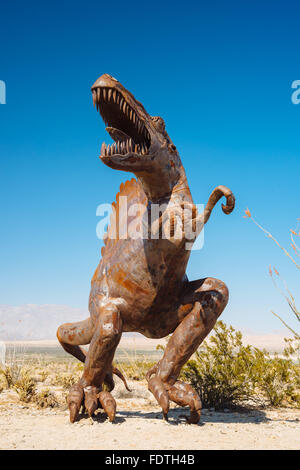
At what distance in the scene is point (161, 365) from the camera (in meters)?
4.46

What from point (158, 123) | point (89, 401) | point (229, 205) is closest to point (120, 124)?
point (158, 123)

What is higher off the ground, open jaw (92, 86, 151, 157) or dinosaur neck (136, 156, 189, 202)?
open jaw (92, 86, 151, 157)

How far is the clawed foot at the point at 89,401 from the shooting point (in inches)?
176

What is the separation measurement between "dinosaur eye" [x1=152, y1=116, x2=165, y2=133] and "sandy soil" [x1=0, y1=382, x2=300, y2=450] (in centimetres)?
281

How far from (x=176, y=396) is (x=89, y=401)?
3.00ft

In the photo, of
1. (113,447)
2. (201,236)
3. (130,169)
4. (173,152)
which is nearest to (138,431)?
(113,447)

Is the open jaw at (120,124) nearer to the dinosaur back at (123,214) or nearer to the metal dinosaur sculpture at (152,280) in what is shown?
the metal dinosaur sculpture at (152,280)

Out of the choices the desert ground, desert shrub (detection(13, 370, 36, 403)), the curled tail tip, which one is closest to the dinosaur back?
the curled tail tip

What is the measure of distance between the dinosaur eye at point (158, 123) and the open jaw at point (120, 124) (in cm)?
22

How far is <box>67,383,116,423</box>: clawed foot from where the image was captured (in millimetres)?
4465

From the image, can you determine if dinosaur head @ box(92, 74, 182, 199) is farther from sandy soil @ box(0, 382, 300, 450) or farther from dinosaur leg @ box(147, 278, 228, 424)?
sandy soil @ box(0, 382, 300, 450)
